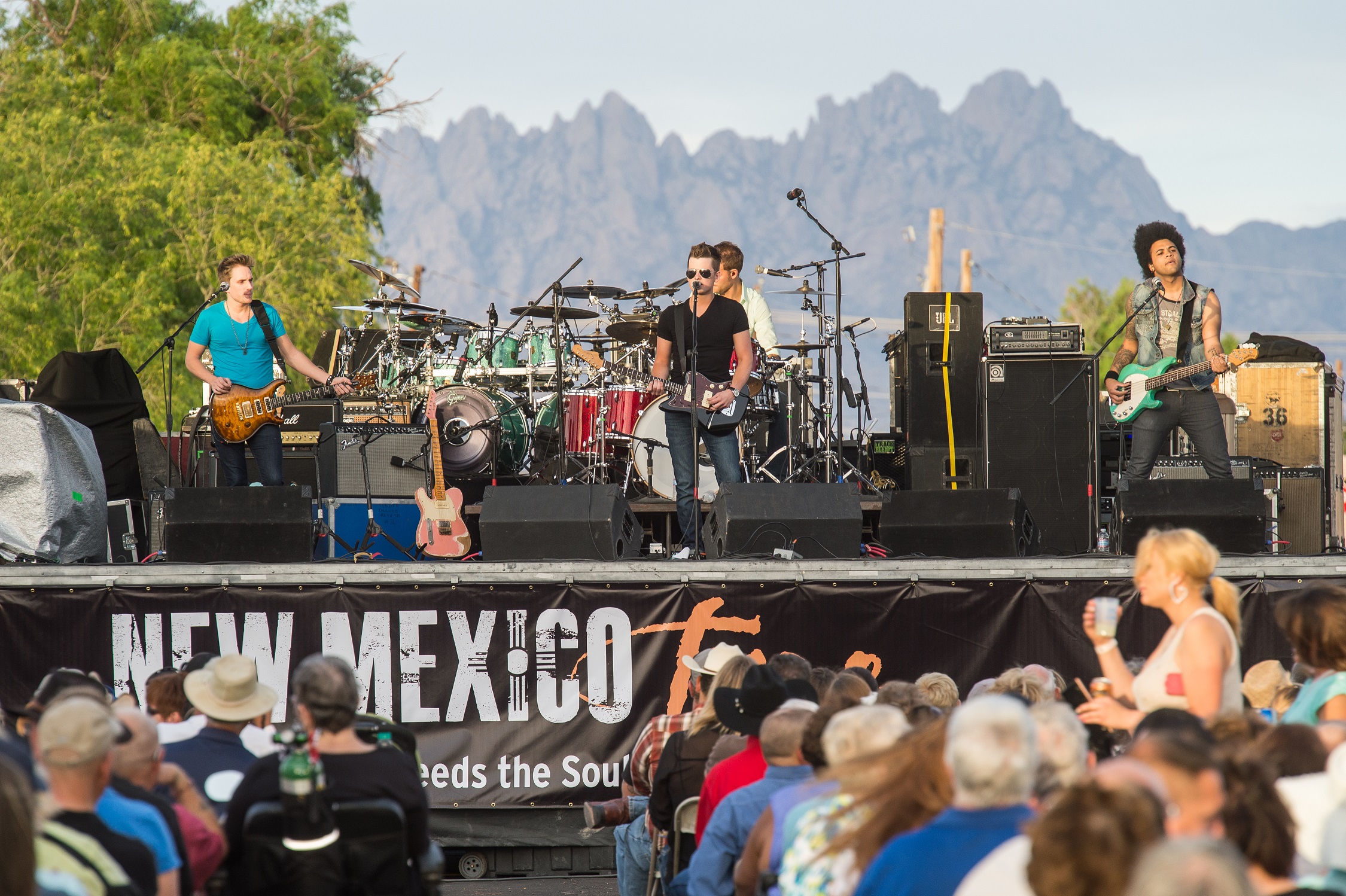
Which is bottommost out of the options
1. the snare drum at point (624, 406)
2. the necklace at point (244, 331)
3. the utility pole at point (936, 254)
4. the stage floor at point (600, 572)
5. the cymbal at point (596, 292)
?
the stage floor at point (600, 572)

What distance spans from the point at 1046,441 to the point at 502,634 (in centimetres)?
428

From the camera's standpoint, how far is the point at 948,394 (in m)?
11.0

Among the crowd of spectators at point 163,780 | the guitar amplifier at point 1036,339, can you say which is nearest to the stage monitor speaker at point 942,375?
the guitar amplifier at point 1036,339

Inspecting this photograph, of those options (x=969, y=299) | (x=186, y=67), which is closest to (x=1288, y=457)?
(x=969, y=299)

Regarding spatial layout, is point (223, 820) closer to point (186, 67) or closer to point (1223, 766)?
point (1223, 766)

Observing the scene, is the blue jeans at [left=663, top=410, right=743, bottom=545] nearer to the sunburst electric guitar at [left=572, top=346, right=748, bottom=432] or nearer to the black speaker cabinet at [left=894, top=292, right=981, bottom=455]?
the sunburst electric guitar at [left=572, top=346, right=748, bottom=432]

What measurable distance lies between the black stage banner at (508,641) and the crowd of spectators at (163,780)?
3231 mm

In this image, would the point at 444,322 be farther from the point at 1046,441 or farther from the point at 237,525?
the point at 1046,441

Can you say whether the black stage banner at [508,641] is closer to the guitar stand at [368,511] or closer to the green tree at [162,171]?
the guitar stand at [368,511]

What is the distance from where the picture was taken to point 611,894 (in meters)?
8.73

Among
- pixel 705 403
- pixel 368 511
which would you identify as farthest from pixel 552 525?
pixel 368 511

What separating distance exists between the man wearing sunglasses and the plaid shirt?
8.35ft

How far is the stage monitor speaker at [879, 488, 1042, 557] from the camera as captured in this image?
8.69 m

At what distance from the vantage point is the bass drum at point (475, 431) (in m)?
11.2
